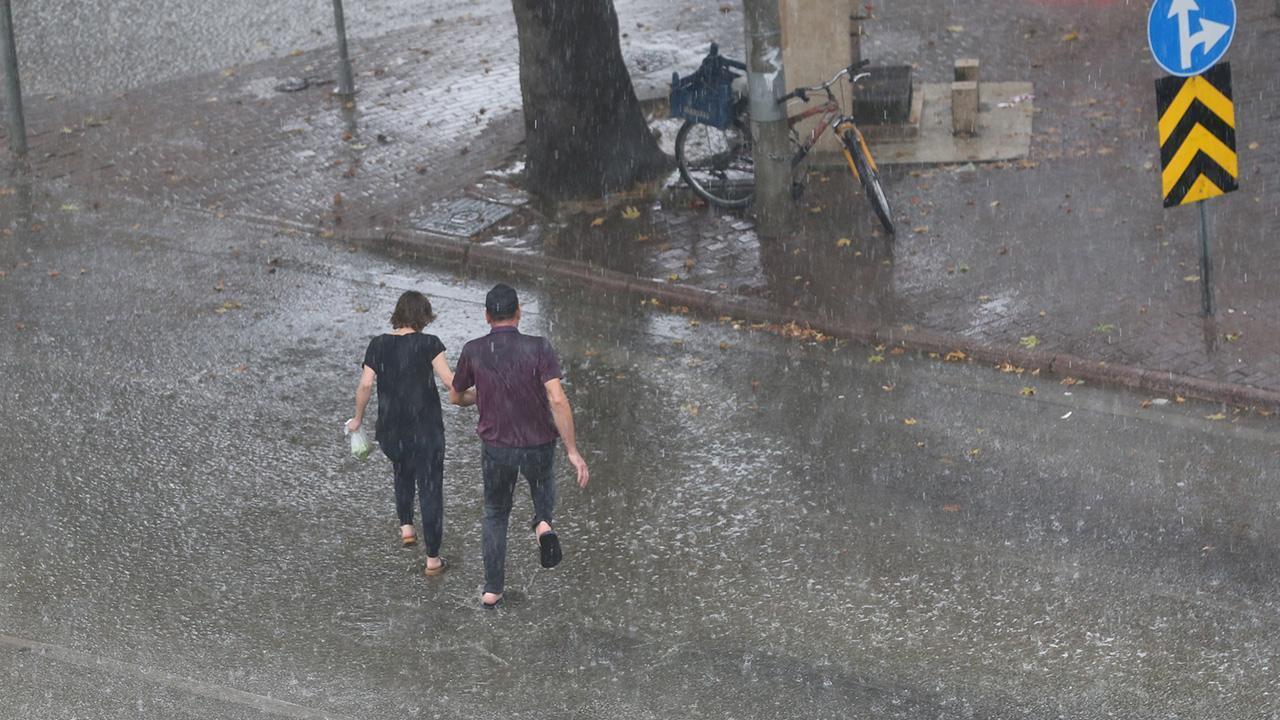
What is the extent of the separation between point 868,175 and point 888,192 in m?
1.01

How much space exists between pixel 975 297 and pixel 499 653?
5357 mm

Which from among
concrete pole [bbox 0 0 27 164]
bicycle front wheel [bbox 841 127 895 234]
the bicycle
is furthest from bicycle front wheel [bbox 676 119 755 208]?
concrete pole [bbox 0 0 27 164]

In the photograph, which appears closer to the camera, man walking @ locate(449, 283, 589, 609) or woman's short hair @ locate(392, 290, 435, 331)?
man walking @ locate(449, 283, 589, 609)

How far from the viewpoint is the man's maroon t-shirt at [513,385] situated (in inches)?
297

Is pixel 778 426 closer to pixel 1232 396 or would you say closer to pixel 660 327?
pixel 660 327

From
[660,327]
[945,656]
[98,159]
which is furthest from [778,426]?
[98,159]

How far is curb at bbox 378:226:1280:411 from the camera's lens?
9844mm

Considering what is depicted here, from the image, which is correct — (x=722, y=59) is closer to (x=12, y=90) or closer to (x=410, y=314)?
(x=410, y=314)

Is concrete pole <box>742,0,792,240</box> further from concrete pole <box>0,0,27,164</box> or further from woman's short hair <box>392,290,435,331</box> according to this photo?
concrete pole <box>0,0,27,164</box>

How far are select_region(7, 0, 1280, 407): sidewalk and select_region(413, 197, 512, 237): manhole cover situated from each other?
131 millimetres

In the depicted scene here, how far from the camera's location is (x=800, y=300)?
11.6 metres

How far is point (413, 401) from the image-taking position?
7.97m

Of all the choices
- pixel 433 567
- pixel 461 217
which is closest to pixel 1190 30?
pixel 433 567

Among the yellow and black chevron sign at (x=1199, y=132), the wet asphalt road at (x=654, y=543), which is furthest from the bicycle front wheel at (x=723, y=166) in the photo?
the yellow and black chevron sign at (x=1199, y=132)
